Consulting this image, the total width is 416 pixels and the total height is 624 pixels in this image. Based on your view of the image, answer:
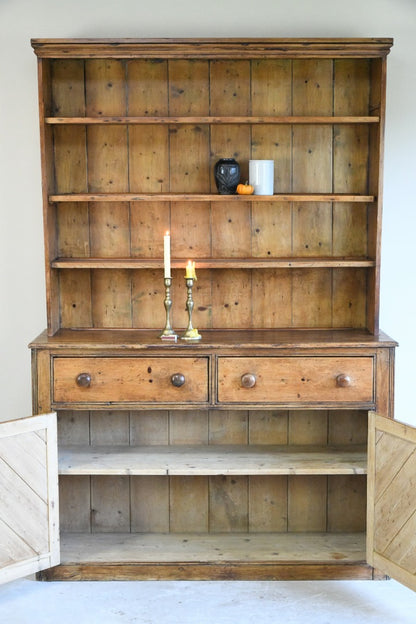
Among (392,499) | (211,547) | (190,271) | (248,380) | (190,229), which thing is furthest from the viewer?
(190,229)

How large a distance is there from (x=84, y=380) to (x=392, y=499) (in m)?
1.37

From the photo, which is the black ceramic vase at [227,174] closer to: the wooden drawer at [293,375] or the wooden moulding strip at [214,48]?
the wooden moulding strip at [214,48]

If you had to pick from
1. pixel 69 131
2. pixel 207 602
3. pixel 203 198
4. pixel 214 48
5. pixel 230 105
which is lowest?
pixel 207 602

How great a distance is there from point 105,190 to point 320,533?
1918mm

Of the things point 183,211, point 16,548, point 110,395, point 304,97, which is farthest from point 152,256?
point 16,548

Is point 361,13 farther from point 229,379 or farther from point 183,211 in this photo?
point 229,379

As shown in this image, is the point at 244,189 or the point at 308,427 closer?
the point at 244,189

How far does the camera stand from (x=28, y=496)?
3355 millimetres

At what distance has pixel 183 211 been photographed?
3846 millimetres

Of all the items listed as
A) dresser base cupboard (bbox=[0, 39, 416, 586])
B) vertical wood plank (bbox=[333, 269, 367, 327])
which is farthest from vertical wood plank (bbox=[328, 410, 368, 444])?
vertical wood plank (bbox=[333, 269, 367, 327])

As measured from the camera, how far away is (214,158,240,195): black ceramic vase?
12.0 ft

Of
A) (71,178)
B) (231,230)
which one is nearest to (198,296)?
(231,230)

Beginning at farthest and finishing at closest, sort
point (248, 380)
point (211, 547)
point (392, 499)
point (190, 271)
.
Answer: point (211, 547), point (190, 271), point (248, 380), point (392, 499)

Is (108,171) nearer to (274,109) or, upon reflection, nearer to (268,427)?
(274,109)
